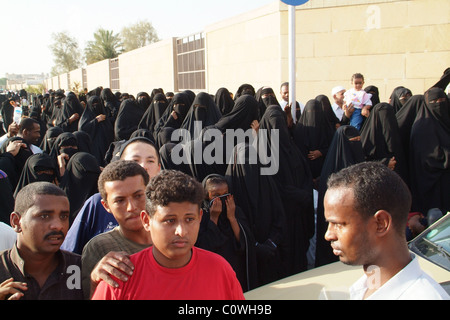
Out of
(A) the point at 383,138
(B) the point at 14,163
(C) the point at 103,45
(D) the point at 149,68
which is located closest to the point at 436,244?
(A) the point at 383,138

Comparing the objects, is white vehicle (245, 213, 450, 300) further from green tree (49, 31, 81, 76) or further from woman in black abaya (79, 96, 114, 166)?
green tree (49, 31, 81, 76)

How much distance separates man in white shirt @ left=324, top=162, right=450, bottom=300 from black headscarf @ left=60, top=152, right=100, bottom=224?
303 centimetres

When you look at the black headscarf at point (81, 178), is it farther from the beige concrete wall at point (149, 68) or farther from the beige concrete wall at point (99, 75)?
the beige concrete wall at point (99, 75)

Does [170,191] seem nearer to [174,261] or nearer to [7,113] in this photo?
[174,261]

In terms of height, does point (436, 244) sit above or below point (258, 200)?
below

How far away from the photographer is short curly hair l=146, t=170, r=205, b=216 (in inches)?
71.0

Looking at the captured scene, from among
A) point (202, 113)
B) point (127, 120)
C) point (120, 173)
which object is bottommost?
point (120, 173)

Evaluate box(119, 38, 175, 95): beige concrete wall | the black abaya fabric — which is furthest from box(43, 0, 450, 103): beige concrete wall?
box(119, 38, 175, 95): beige concrete wall

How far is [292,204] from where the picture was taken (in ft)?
14.0

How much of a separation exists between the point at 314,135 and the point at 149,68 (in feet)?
60.5

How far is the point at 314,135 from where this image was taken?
560cm

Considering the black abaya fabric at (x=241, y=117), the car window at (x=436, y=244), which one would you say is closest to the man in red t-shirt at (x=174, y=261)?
the car window at (x=436, y=244)

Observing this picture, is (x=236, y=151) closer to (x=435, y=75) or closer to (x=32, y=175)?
(x=32, y=175)
